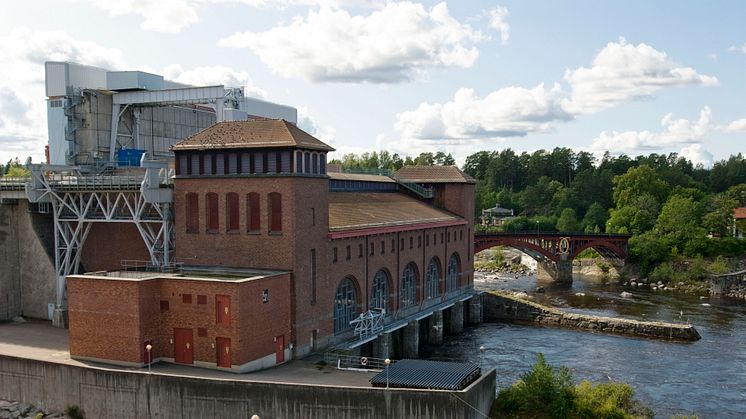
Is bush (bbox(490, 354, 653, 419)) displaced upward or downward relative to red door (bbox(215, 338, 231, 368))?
downward

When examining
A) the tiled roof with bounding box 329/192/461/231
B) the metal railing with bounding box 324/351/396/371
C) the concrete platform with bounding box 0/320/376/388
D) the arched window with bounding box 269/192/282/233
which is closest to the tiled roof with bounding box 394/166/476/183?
the tiled roof with bounding box 329/192/461/231

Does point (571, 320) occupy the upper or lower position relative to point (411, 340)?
lower

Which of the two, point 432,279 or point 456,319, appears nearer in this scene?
point 432,279

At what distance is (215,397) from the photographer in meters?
35.2

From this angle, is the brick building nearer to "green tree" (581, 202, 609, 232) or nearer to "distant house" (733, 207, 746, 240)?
"distant house" (733, 207, 746, 240)

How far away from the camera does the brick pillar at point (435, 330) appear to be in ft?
208

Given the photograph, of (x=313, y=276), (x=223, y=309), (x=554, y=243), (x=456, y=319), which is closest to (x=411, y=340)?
(x=456, y=319)

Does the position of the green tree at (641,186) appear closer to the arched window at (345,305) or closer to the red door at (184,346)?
the arched window at (345,305)

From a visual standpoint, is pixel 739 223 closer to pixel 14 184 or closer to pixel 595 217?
pixel 595 217

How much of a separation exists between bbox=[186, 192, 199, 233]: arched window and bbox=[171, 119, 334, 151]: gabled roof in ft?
10.4

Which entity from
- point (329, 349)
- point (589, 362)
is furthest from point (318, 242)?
point (589, 362)

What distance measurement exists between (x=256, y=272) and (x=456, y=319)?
3167 centimetres

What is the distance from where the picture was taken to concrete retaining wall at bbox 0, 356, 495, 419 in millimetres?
33812

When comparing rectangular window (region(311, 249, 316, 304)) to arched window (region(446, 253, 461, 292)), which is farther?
arched window (region(446, 253, 461, 292))
